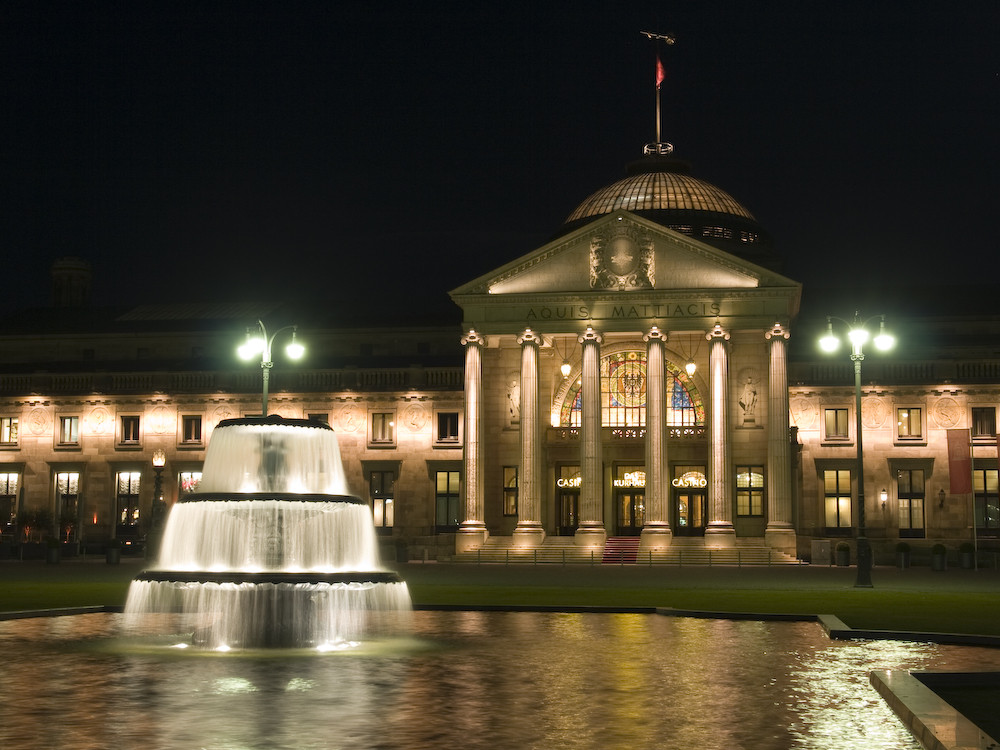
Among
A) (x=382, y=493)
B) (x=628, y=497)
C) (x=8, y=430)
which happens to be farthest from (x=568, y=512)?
(x=8, y=430)

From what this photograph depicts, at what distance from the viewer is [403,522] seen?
83188mm

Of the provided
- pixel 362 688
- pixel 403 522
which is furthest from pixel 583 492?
pixel 362 688

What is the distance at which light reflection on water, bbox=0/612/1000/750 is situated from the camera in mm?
14914

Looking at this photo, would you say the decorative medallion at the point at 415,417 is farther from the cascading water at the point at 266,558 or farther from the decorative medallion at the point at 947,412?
the cascading water at the point at 266,558

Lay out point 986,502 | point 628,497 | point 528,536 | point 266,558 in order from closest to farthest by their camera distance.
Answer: point 266,558 → point 528,536 → point 986,502 → point 628,497

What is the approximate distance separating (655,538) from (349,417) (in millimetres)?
22384

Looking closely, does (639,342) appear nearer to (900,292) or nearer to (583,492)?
(583,492)

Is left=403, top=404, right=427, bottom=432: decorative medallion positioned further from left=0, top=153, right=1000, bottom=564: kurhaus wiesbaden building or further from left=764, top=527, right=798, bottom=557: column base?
left=764, top=527, right=798, bottom=557: column base

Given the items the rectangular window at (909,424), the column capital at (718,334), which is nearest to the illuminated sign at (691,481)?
the column capital at (718,334)

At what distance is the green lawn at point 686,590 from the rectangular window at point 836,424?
20.0 metres

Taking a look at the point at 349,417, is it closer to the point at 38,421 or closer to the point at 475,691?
the point at 38,421

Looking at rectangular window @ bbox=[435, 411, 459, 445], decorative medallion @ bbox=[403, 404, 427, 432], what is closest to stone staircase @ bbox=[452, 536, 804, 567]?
rectangular window @ bbox=[435, 411, 459, 445]

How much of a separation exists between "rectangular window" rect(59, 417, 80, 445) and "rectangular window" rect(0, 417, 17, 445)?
304 centimetres

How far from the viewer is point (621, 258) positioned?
243 feet
